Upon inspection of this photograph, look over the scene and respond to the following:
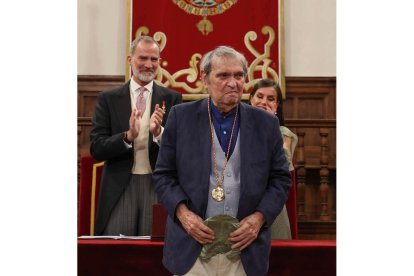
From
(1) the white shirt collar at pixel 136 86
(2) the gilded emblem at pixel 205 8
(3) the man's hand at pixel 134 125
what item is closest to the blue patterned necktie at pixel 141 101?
(1) the white shirt collar at pixel 136 86

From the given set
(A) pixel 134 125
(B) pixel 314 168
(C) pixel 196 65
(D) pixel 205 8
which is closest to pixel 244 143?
(A) pixel 134 125

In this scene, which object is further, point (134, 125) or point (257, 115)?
point (134, 125)

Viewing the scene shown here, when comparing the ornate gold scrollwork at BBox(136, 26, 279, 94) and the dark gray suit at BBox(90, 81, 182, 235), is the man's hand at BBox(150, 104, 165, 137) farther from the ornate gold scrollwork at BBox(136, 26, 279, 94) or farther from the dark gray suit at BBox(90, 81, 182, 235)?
the ornate gold scrollwork at BBox(136, 26, 279, 94)

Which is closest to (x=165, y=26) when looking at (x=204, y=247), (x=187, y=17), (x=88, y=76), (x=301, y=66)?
(x=187, y=17)

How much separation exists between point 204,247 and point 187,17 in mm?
4437

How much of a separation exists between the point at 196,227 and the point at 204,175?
191mm

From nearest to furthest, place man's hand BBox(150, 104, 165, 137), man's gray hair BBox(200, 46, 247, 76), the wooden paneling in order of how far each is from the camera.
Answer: man's gray hair BBox(200, 46, 247, 76)
man's hand BBox(150, 104, 165, 137)
the wooden paneling

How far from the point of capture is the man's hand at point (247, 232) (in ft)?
7.94

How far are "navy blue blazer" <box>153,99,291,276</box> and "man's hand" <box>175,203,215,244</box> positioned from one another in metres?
0.04

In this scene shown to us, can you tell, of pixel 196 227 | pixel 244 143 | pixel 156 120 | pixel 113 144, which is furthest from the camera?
pixel 113 144

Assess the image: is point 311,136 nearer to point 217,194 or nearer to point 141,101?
point 141,101

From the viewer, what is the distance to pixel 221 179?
2.52m

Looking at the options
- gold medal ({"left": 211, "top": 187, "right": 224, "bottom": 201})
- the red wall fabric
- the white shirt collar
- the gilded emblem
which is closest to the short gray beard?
the white shirt collar

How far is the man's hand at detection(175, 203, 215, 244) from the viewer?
241 centimetres
